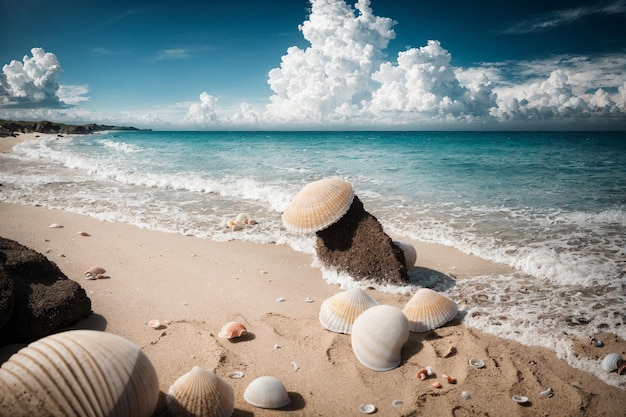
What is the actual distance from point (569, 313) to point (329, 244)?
371cm

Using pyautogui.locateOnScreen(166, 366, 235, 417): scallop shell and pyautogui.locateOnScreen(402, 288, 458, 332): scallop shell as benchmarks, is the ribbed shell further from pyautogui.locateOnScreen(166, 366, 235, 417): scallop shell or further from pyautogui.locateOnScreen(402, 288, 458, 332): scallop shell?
pyautogui.locateOnScreen(402, 288, 458, 332): scallop shell

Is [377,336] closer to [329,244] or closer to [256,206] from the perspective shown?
[329,244]

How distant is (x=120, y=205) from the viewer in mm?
11000

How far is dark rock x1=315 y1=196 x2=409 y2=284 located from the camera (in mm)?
5746

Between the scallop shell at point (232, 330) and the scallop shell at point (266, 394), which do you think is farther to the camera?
the scallop shell at point (232, 330)

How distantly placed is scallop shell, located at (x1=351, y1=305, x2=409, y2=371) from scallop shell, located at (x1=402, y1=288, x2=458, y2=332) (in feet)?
1.99

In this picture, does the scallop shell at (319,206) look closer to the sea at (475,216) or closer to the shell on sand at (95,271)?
the sea at (475,216)

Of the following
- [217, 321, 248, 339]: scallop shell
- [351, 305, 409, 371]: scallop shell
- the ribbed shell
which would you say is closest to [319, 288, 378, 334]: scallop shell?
[351, 305, 409, 371]: scallop shell

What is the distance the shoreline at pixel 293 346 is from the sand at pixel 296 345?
0.5 inches

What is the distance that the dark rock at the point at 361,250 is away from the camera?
18.9 ft

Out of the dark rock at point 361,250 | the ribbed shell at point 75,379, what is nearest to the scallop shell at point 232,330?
the ribbed shell at point 75,379

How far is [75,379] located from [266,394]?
1533 mm

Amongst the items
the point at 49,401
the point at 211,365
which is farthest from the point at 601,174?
the point at 49,401

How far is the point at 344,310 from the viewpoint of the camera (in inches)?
171
